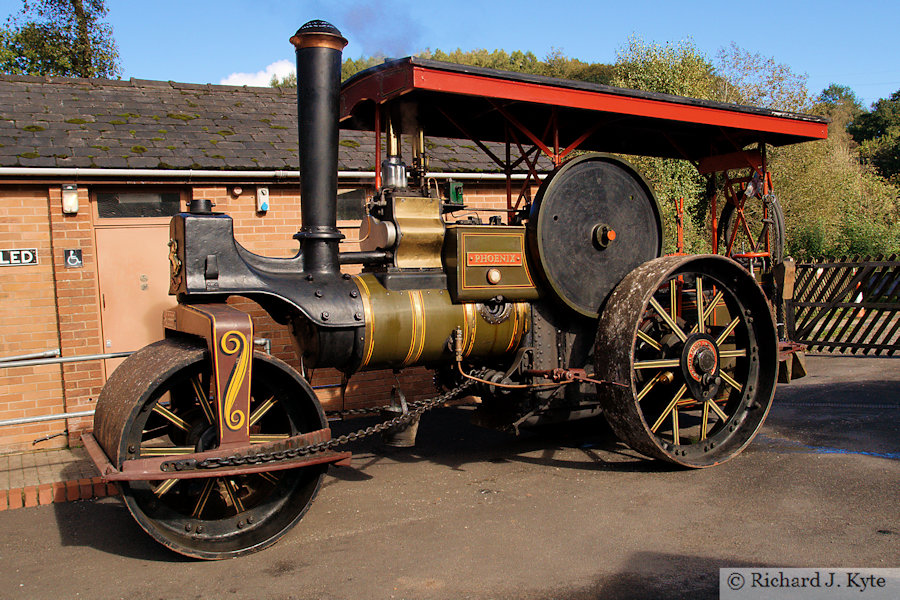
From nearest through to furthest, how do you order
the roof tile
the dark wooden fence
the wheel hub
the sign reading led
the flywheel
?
1. the flywheel
2. the wheel hub
3. the sign reading led
4. the roof tile
5. the dark wooden fence

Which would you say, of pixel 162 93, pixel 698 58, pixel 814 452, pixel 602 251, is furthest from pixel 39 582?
pixel 698 58

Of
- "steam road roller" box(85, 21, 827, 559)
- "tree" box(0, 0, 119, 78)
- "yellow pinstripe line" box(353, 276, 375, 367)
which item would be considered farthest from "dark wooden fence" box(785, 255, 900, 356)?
"tree" box(0, 0, 119, 78)

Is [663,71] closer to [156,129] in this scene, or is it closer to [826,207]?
[826,207]

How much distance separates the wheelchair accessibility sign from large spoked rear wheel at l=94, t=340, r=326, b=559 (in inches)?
118

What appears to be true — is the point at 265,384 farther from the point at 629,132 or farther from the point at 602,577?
the point at 629,132

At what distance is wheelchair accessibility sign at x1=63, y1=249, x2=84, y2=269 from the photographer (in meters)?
6.53

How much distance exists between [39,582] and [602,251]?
397cm

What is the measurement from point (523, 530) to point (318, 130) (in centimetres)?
262

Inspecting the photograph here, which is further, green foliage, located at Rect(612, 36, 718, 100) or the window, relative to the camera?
green foliage, located at Rect(612, 36, 718, 100)

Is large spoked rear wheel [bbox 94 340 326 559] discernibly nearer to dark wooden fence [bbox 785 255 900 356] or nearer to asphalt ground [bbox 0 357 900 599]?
asphalt ground [bbox 0 357 900 599]

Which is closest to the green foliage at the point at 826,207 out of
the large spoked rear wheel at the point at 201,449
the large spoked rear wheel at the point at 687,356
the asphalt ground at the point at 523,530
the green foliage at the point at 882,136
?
the green foliage at the point at 882,136

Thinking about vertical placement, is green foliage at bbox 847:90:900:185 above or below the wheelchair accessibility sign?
above

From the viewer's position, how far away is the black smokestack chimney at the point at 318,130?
4238 millimetres

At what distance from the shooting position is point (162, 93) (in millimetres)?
8148
